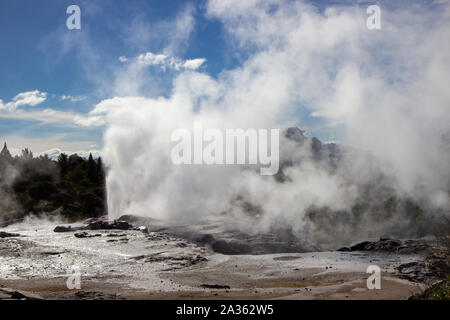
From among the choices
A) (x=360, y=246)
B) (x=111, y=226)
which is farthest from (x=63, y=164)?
(x=360, y=246)

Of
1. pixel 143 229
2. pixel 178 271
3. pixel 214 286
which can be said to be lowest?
pixel 178 271

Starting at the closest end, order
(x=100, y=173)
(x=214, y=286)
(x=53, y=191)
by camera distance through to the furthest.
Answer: (x=214, y=286), (x=53, y=191), (x=100, y=173)

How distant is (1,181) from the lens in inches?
1626

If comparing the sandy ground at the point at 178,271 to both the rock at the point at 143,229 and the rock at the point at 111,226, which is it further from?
the rock at the point at 111,226

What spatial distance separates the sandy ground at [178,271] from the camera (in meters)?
9.08

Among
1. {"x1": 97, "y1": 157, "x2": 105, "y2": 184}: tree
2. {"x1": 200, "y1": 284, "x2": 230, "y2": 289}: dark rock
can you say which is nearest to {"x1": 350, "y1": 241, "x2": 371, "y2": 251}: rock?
{"x1": 200, "y1": 284, "x2": 230, "y2": 289}: dark rock

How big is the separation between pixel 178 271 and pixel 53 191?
1245 inches

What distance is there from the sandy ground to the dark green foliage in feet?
64.3

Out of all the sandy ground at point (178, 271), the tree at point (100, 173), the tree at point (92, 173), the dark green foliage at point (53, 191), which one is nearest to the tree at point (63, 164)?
the dark green foliage at point (53, 191)

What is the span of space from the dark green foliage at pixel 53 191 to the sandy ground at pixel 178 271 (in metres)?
19.6

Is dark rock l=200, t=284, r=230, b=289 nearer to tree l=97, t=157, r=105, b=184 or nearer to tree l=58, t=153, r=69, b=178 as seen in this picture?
tree l=97, t=157, r=105, b=184

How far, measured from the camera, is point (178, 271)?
11836 mm

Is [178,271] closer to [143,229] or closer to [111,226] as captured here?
[143,229]
